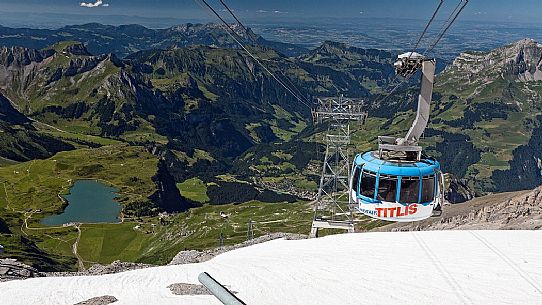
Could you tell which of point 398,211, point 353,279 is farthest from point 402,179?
point 353,279

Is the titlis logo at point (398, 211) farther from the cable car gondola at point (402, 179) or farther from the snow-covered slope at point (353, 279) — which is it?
the snow-covered slope at point (353, 279)

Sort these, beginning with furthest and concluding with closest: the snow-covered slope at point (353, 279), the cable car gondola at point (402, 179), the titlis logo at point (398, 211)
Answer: the titlis logo at point (398, 211), the cable car gondola at point (402, 179), the snow-covered slope at point (353, 279)

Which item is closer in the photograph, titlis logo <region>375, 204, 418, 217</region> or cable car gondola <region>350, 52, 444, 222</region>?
cable car gondola <region>350, 52, 444, 222</region>

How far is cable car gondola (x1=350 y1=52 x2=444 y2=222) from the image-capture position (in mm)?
29125

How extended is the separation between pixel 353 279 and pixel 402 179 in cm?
657

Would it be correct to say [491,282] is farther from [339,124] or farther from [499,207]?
[499,207]

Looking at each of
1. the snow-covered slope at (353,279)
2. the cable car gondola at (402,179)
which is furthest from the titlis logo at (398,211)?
the snow-covered slope at (353,279)

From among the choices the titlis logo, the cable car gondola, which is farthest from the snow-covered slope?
the cable car gondola

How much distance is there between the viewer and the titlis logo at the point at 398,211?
29.7 m

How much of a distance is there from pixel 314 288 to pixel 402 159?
9.98 metres

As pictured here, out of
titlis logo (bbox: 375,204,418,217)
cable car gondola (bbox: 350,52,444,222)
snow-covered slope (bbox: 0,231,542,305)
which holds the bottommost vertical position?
snow-covered slope (bbox: 0,231,542,305)

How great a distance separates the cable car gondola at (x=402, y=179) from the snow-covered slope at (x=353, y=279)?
3.33m

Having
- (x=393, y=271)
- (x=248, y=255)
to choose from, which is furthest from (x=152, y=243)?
(x=393, y=271)

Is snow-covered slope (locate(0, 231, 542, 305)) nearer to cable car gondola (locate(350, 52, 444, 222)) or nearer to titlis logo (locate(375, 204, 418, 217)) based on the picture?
titlis logo (locate(375, 204, 418, 217))
